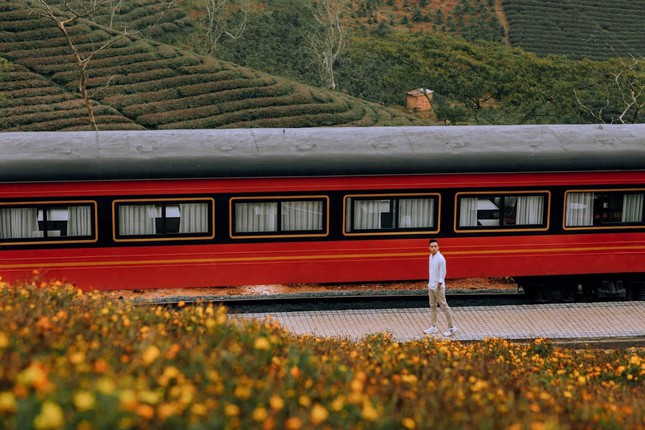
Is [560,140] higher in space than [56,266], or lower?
higher

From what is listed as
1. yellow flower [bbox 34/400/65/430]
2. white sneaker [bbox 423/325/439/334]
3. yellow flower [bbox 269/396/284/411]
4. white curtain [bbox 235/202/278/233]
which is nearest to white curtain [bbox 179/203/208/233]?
white curtain [bbox 235/202/278/233]

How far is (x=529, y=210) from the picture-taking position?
47.5 ft

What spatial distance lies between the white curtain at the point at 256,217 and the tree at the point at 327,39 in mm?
29944

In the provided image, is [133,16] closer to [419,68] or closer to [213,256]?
[419,68]

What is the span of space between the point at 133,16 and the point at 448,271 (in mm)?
37156

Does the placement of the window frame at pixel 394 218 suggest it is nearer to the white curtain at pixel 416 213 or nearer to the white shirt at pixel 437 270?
the white curtain at pixel 416 213

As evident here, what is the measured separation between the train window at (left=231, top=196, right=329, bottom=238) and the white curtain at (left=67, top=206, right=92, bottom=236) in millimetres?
2339

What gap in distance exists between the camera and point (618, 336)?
13016mm

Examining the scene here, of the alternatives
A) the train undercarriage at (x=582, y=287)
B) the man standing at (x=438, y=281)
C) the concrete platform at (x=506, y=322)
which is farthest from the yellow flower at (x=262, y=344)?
the train undercarriage at (x=582, y=287)

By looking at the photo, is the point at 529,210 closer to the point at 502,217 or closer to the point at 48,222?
the point at 502,217

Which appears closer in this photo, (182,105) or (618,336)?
(618,336)

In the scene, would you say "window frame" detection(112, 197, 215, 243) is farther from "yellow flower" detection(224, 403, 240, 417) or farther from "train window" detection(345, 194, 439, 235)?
"yellow flower" detection(224, 403, 240, 417)

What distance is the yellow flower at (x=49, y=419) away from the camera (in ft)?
15.3

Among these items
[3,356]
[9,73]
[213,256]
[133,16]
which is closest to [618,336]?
[213,256]
